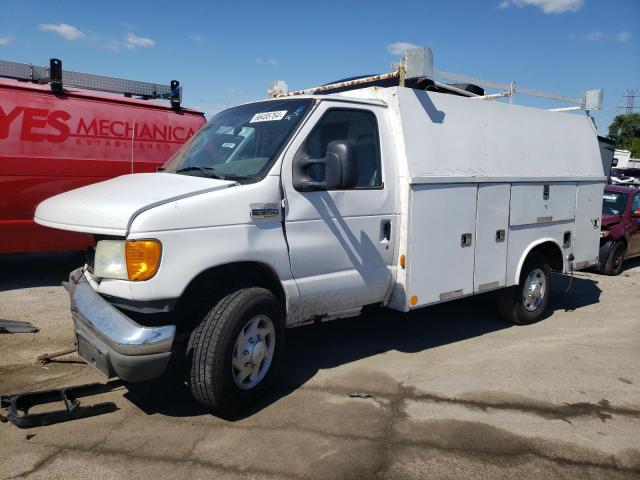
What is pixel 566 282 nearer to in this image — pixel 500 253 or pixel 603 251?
pixel 603 251

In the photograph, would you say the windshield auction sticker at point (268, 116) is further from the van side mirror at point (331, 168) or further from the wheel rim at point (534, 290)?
the wheel rim at point (534, 290)

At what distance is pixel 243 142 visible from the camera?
442cm

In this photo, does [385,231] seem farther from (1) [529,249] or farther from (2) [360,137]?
(1) [529,249]

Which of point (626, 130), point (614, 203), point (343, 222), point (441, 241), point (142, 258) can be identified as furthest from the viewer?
point (626, 130)

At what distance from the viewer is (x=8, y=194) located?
6887mm

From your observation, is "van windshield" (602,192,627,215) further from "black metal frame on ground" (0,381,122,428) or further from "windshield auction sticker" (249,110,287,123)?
"black metal frame on ground" (0,381,122,428)

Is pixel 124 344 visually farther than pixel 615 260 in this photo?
No

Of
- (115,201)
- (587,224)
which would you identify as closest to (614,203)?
(587,224)

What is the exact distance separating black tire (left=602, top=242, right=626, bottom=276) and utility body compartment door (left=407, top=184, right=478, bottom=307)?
226 inches

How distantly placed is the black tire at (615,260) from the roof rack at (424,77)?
3.72 metres

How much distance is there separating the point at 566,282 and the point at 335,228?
6.23 metres

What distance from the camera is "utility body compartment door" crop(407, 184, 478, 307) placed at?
15.9 ft

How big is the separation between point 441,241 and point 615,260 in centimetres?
658

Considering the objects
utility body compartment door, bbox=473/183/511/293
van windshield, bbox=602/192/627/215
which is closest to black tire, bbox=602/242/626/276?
van windshield, bbox=602/192/627/215
